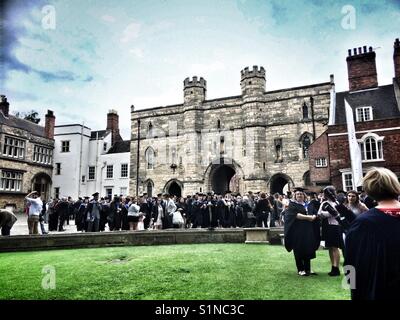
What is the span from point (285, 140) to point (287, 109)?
8.96ft

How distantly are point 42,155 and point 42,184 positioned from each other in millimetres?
3074

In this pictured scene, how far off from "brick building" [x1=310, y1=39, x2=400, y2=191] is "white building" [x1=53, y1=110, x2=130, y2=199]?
20154mm

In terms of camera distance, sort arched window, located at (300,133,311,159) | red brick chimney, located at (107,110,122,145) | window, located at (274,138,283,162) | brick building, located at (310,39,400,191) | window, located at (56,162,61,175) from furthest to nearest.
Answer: red brick chimney, located at (107,110,122,145)
window, located at (56,162,61,175)
window, located at (274,138,283,162)
arched window, located at (300,133,311,159)
brick building, located at (310,39,400,191)

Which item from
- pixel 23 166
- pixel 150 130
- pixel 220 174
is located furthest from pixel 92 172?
pixel 220 174

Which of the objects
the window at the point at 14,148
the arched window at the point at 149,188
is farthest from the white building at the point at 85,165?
the window at the point at 14,148

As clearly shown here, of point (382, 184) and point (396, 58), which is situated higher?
point (396, 58)

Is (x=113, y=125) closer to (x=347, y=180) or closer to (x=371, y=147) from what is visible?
(x=347, y=180)

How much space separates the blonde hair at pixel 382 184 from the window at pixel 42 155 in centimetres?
3258

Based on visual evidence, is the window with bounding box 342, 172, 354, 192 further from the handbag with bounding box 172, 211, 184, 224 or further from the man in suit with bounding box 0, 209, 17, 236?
the man in suit with bounding box 0, 209, 17, 236

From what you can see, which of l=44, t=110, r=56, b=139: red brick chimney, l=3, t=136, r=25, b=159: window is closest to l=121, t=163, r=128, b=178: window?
l=44, t=110, r=56, b=139: red brick chimney

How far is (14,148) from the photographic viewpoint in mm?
26953

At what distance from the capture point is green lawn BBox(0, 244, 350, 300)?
412 cm

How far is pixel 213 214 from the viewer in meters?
13.1

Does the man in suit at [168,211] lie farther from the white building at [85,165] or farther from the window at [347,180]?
the white building at [85,165]
